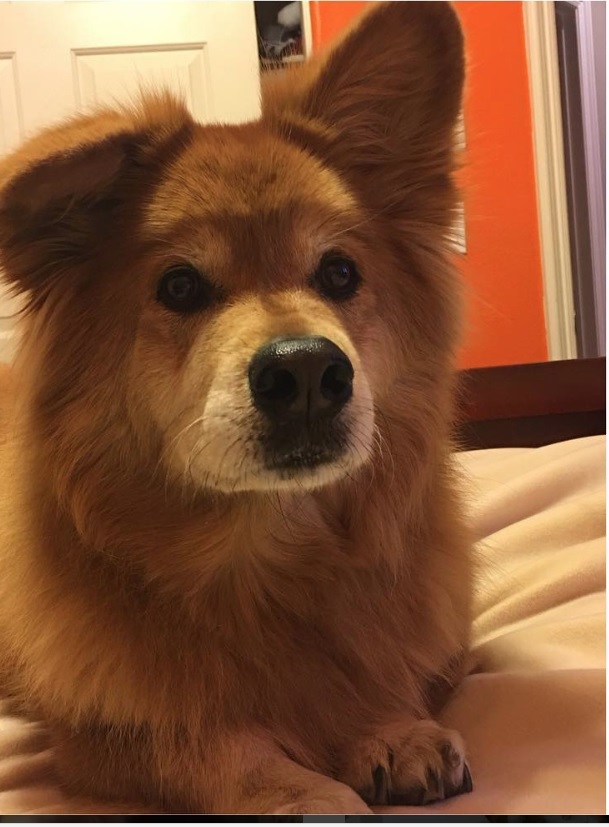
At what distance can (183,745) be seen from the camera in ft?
3.34

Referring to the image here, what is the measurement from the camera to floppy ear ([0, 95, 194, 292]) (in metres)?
1.04

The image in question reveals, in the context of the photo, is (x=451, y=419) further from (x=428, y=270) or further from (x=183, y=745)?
(x=183, y=745)

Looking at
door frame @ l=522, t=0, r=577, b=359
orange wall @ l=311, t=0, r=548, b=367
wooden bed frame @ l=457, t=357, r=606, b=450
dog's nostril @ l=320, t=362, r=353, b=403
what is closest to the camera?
dog's nostril @ l=320, t=362, r=353, b=403

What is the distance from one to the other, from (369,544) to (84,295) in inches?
22.8

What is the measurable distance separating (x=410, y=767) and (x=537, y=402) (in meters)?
1.82

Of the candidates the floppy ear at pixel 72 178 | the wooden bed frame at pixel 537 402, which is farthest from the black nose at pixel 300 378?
the wooden bed frame at pixel 537 402

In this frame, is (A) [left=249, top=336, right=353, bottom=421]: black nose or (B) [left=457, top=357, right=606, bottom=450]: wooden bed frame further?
(B) [left=457, top=357, right=606, bottom=450]: wooden bed frame

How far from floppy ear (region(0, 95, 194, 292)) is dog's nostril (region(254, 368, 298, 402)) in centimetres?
39

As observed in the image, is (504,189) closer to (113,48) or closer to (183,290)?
(113,48)

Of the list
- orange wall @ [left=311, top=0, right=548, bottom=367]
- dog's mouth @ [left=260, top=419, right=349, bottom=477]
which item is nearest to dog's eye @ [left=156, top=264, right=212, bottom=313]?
dog's mouth @ [left=260, top=419, right=349, bottom=477]

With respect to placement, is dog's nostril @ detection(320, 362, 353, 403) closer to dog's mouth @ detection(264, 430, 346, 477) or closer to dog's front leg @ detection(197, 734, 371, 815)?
dog's mouth @ detection(264, 430, 346, 477)

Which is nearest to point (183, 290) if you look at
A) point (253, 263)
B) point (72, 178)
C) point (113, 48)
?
point (253, 263)

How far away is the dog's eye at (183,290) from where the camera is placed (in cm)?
115

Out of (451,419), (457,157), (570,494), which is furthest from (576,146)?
(451,419)
